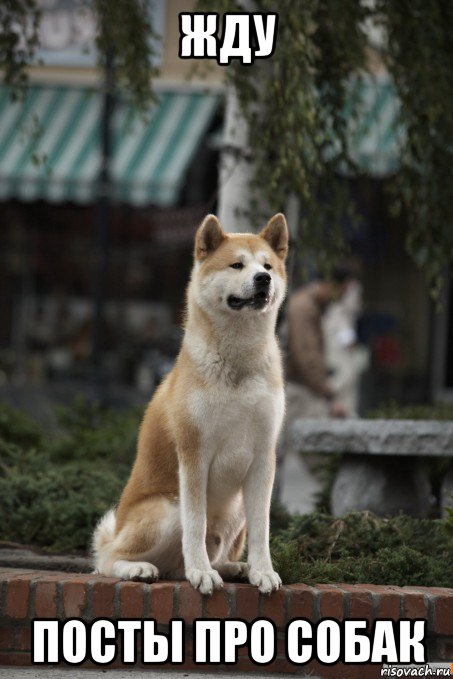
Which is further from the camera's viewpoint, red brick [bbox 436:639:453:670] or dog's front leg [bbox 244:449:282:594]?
red brick [bbox 436:639:453:670]

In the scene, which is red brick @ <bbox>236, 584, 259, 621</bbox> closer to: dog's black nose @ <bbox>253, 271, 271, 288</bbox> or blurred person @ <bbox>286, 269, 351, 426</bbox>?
dog's black nose @ <bbox>253, 271, 271, 288</bbox>

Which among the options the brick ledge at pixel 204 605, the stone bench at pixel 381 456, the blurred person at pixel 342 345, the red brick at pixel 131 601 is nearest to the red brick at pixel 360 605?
the brick ledge at pixel 204 605

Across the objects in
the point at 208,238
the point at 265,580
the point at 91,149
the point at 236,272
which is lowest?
the point at 265,580

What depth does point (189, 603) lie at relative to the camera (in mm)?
4160

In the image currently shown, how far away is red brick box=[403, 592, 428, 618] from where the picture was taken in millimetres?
4238

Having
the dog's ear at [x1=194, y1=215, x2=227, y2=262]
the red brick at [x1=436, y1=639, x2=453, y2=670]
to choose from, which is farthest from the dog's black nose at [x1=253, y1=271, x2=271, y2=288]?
the red brick at [x1=436, y1=639, x2=453, y2=670]

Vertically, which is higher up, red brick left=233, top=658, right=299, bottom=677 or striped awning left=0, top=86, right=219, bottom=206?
striped awning left=0, top=86, right=219, bottom=206

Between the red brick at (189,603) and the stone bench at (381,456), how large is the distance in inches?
88.7

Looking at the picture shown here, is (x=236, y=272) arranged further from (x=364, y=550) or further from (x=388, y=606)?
(x=364, y=550)

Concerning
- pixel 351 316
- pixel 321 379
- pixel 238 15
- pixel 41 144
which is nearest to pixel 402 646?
pixel 238 15

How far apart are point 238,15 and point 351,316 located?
6.97 metres

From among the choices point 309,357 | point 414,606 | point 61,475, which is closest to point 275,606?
point 414,606

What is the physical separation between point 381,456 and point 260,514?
2.58m

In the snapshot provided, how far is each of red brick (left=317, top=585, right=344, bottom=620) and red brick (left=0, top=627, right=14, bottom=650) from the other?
3.98 ft
